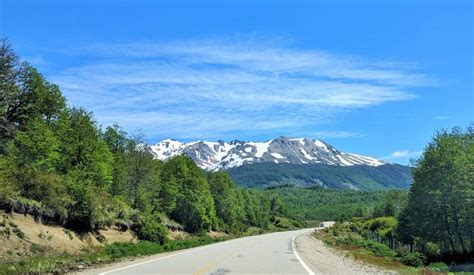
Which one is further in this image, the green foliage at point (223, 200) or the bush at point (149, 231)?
the green foliage at point (223, 200)

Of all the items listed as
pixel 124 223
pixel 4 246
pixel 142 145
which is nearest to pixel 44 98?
pixel 124 223

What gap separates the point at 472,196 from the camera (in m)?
41.5

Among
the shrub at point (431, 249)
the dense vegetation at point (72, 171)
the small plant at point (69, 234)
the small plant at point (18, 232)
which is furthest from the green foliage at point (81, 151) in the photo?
the shrub at point (431, 249)

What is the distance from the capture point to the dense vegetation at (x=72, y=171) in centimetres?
3147

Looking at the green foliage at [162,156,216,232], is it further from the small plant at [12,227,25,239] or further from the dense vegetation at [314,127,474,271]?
the small plant at [12,227,25,239]

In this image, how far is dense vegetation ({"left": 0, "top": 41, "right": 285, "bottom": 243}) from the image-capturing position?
31.5 metres

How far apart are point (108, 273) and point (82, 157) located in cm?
2361

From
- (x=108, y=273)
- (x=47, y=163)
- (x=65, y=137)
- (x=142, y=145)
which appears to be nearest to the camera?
(x=108, y=273)

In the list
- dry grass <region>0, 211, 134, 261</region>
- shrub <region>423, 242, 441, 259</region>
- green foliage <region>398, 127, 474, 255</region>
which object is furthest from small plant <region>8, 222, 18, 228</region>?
shrub <region>423, 242, 441, 259</region>

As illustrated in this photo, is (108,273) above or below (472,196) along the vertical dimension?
below

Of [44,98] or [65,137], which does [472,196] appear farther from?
[44,98]

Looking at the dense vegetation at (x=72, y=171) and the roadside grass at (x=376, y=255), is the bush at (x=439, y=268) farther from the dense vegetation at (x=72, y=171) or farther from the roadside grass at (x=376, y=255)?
the dense vegetation at (x=72, y=171)

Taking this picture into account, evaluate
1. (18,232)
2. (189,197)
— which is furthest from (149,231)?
(189,197)

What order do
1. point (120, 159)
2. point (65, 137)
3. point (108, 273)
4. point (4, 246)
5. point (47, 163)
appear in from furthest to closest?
1. point (120, 159)
2. point (65, 137)
3. point (47, 163)
4. point (4, 246)
5. point (108, 273)
